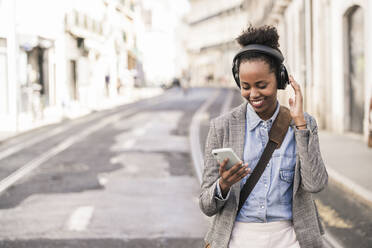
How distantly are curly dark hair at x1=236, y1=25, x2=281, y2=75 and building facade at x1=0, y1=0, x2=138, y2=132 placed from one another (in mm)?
18795

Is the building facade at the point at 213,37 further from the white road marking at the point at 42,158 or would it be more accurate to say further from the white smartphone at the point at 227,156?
the white smartphone at the point at 227,156

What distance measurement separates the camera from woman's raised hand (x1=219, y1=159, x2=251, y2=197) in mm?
2451

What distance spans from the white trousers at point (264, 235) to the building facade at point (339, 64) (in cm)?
1296

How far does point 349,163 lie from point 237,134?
29.6 ft

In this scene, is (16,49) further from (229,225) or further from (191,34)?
(191,34)

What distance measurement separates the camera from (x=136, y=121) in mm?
22750

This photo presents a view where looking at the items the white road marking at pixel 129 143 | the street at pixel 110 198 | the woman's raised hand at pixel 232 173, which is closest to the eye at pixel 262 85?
the woman's raised hand at pixel 232 173

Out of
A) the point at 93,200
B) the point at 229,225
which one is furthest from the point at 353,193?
the point at 229,225

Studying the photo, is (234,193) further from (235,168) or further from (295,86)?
(295,86)

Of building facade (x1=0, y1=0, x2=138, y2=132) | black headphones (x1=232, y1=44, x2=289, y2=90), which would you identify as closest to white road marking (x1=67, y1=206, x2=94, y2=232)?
black headphones (x1=232, y1=44, x2=289, y2=90)

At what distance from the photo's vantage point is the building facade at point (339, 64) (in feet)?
54.7

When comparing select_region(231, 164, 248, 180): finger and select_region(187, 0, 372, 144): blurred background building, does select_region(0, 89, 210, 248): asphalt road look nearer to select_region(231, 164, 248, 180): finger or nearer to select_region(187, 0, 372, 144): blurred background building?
select_region(187, 0, 372, 144): blurred background building

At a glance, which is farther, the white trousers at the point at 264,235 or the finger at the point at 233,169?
the white trousers at the point at 264,235

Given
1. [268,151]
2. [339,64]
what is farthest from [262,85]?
[339,64]
